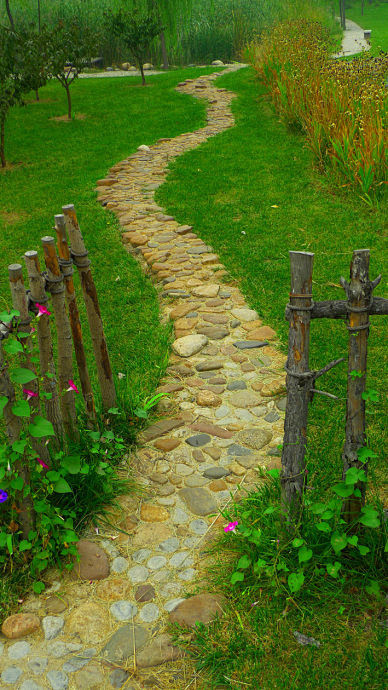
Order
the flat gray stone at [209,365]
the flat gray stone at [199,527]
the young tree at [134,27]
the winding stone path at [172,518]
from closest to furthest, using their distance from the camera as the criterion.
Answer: the winding stone path at [172,518] → the flat gray stone at [199,527] → the flat gray stone at [209,365] → the young tree at [134,27]

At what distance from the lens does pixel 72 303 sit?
3268 mm

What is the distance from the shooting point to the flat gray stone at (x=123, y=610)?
8.64 ft

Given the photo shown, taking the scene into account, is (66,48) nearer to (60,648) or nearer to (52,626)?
(52,626)

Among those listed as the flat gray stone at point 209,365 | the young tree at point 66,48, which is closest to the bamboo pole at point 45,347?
the flat gray stone at point 209,365

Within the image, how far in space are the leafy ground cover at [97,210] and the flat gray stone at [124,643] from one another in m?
0.48

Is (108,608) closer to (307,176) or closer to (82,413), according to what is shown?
(82,413)

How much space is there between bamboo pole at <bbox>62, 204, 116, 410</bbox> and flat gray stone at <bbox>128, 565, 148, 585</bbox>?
1.04m

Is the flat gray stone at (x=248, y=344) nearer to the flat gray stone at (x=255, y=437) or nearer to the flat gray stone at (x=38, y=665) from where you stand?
the flat gray stone at (x=255, y=437)

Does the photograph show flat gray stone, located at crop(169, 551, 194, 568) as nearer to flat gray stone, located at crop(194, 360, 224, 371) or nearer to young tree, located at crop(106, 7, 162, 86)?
flat gray stone, located at crop(194, 360, 224, 371)

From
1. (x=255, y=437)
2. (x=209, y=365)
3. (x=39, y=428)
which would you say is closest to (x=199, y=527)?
(x=255, y=437)

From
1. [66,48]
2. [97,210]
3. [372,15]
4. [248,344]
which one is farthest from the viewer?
[372,15]

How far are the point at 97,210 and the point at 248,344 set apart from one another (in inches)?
158

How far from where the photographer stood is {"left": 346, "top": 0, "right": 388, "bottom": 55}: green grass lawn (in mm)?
28163

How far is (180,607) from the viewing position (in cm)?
262
